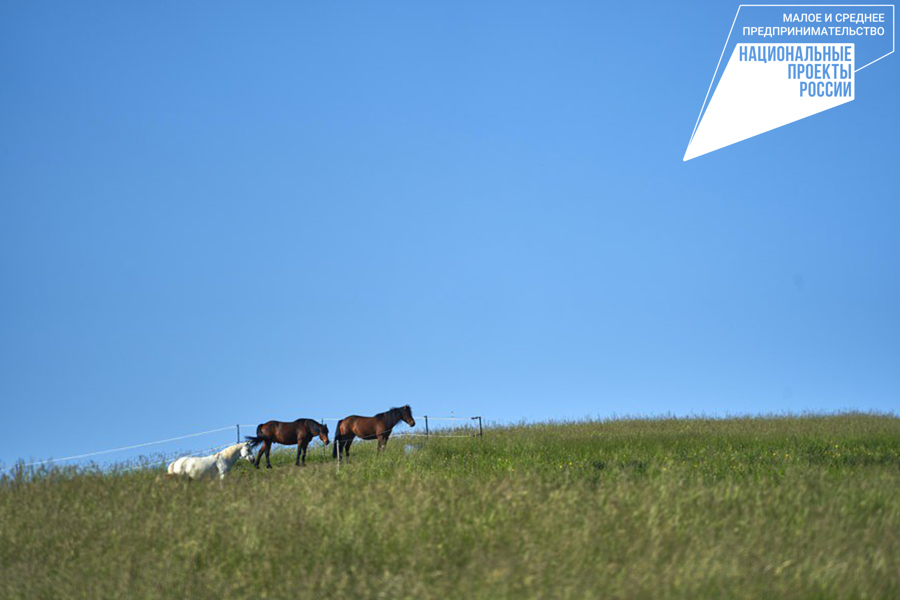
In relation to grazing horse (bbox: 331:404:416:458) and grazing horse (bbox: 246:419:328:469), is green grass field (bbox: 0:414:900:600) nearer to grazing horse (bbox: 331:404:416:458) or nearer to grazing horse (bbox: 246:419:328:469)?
grazing horse (bbox: 246:419:328:469)

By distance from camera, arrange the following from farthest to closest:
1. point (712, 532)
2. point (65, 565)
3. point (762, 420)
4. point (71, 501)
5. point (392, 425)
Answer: point (762, 420) → point (392, 425) → point (71, 501) → point (65, 565) → point (712, 532)

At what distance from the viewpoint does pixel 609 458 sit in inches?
741

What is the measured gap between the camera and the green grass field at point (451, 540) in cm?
668

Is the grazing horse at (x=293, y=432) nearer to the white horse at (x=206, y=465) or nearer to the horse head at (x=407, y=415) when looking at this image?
the horse head at (x=407, y=415)

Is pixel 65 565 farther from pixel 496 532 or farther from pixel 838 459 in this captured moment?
pixel 838 459

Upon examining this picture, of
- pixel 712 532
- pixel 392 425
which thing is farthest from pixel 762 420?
pixel 712 532

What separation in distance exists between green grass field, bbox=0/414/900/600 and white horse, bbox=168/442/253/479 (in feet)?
7.22

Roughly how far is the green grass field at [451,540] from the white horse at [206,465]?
7.22 ft

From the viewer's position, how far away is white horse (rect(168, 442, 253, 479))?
596 inches

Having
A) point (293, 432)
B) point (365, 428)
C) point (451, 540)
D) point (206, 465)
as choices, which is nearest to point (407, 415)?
point (365, 428)

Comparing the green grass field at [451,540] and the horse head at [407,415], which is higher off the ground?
the horse head at [407,415]

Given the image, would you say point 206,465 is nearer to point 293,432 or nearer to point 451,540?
point 293,432

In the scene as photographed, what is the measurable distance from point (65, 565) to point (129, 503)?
2246 millimetres

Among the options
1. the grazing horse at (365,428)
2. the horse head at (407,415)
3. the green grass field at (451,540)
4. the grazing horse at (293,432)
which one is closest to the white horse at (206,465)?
the green grass field at (451,540)
